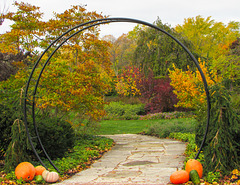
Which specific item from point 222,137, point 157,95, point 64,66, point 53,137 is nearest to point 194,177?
point 222,137

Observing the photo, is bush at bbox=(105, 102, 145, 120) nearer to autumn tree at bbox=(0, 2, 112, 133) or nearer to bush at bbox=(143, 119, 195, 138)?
bush at bbox=(143, 119, 195, 138)

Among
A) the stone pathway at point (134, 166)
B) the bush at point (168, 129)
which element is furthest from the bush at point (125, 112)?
the stone pathway at point (134, 166)

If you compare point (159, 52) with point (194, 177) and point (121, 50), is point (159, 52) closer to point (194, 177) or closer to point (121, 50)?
point (121, 50)

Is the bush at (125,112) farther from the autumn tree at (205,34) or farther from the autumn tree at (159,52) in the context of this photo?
the autumn tree at (205,34)

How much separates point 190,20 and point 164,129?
58.9 feet

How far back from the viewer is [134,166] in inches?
203

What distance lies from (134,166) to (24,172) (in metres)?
2.05

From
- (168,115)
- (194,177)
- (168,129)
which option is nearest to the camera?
(194,177)

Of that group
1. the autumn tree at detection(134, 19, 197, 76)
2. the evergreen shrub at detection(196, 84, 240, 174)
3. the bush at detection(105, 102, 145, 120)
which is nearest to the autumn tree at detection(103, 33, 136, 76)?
the autumn tree at detection(134, 19, 197, 76)

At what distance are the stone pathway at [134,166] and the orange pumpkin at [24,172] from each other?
553mm

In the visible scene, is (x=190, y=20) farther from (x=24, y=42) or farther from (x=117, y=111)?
(x=24, y=42)

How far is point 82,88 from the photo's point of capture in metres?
7.11

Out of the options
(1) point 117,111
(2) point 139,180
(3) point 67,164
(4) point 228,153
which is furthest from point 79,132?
(1) point 117,111

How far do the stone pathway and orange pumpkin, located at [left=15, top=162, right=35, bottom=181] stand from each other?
55 cm
